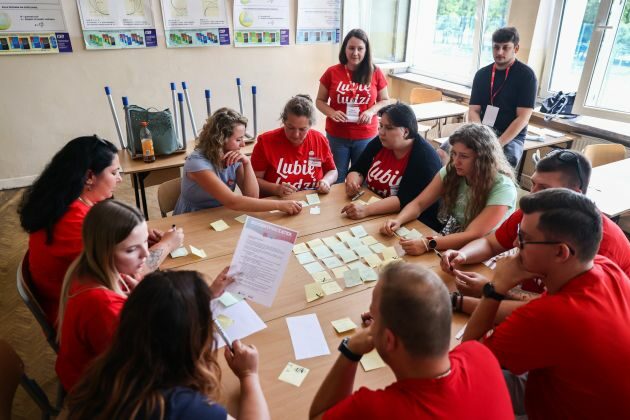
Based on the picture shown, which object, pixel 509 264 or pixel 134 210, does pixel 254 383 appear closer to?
pixel 134 210

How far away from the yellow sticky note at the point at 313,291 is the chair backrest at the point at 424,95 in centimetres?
429

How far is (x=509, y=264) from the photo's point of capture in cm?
148

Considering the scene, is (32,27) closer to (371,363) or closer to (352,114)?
(352,114)

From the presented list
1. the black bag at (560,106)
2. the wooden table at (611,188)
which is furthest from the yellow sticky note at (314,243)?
the black bag at (560,106)

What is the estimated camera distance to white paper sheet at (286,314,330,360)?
1465mm

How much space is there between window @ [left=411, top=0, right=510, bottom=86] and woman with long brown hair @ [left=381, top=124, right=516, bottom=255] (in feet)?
11.0

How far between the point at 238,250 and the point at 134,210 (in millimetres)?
406

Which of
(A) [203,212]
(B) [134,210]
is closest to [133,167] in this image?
(A) [203,212]

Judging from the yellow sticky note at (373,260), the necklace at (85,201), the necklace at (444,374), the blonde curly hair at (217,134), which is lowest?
the yellow sticky note at (373,260)

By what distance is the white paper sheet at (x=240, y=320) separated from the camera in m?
1.54

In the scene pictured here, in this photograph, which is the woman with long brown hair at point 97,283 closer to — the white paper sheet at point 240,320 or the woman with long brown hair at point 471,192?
the white paper sheet at point 240,320

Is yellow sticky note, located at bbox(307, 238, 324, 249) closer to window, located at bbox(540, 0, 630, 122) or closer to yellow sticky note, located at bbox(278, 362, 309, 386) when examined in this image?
yellow sticky note, located at bbox(278, 362, 309, 386)

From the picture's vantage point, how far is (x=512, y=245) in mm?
2016

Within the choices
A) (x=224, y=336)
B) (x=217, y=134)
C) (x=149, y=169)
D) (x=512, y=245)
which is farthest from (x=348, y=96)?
(x=224, y=336)
